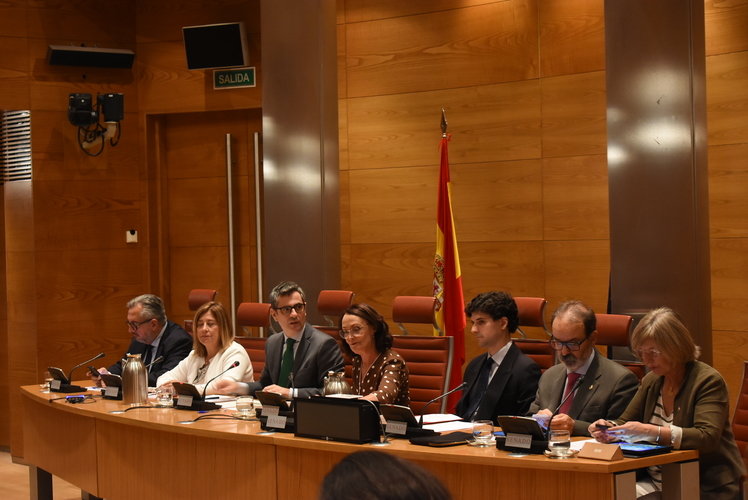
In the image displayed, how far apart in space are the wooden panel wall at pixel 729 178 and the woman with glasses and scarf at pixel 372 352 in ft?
8.14

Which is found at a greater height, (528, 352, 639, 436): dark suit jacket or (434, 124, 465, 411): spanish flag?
(434, 124, 465, 411): spanish flag

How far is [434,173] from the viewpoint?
273 inches

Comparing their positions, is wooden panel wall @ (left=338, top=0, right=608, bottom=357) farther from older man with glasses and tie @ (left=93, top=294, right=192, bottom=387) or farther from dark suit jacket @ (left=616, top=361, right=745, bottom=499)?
dark suit jacket @ (left=616, top=361, right=745, bottom=499)

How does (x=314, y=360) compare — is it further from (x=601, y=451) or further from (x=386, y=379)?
(x=601, y=451)

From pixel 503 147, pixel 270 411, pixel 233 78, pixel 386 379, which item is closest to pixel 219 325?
pixel 386 379

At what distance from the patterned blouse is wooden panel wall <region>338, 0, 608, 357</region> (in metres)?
2.47

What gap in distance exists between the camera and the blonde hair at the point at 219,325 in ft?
16.6

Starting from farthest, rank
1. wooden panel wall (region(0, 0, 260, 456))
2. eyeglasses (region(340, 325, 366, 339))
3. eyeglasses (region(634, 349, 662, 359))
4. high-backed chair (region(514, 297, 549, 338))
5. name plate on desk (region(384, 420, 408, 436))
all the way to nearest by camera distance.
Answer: wooden panel wall (region(0, 0, 260, 456)) → high-backed chair (region(514, 297, 549, 338)) → eyeglasses (region(340, 325, 366, 339)) → name plate on desk (region(384, 420, 408, 436)) → eyeglasses (region(634, 349, 662, 359))

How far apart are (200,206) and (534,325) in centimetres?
420

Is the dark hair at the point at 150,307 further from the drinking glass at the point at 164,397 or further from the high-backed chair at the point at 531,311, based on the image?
the high-backed chair at the point at 531,311

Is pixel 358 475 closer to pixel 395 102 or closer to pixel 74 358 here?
pixel 395 102

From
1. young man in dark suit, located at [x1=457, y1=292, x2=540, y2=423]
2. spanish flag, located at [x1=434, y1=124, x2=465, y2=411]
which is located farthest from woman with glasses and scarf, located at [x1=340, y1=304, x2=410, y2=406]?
spanish flag, located at [x1=434, y1=124, x2=465, y2=411]

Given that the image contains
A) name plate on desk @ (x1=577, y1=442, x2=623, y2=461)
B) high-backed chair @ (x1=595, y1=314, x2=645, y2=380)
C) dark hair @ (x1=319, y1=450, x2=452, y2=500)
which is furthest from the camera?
high-backed chair @ (x1=595, y1=314, x2=645, y2=380)

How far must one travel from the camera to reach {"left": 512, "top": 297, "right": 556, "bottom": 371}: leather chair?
14.2ft
